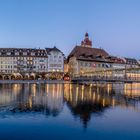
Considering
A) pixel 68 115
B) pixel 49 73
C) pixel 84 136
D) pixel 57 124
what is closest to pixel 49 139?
pixel 84 136

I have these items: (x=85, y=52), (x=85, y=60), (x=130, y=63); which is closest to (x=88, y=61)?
(x=85, y=60)

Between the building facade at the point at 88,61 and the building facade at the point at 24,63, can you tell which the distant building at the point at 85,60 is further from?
the building facade at the point at 24,63

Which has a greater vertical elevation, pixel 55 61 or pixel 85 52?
pixel 85 52

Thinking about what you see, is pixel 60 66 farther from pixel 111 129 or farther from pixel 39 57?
pixel 111 129

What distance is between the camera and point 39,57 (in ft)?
390

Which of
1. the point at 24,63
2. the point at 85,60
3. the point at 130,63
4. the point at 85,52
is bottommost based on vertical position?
the point at 24,63

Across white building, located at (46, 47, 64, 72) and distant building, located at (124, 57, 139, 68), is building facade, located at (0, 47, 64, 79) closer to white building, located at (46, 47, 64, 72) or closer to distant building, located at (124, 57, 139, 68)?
white building, located at (46, 47, 64, 72)

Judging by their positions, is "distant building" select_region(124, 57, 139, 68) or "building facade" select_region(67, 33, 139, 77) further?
"distant building" select_region(124, 57, 139, 68)

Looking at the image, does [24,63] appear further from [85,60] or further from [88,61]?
[88,61]

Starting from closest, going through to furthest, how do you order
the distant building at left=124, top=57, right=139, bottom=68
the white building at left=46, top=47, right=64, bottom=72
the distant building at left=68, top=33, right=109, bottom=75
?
the distant building at left=68, top=33, right=109, bottom=75
the white building at left=46, top=47, right=64, bottom=72
the distant building at left=124, top=57, right=139, bottom=68

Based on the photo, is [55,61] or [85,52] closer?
[55,61]

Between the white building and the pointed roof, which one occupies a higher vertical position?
the pointed roof

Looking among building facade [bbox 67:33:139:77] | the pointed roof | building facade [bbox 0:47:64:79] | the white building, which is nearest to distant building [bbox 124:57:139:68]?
building facade [bbox 67:33:139:77]

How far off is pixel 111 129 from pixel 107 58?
363 ft
